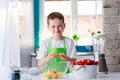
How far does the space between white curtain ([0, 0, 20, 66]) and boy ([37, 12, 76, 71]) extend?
70 centimetres

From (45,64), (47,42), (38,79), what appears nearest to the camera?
(38,79)

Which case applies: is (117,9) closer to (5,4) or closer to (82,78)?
(82,78)

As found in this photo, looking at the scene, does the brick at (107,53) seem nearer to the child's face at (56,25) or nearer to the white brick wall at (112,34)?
the white brick wall at (112,34)

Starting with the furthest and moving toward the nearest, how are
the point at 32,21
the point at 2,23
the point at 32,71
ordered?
the point at 32,21 → the point at 2,23 → the point at 32,71

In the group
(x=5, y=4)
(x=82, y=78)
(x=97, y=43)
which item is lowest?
(x=82, y=78)

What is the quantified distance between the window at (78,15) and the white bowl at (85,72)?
2.81 m

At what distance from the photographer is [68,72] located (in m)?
2.17

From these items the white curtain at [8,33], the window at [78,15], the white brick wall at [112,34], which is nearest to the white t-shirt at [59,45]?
the white brick wall at [112,34]

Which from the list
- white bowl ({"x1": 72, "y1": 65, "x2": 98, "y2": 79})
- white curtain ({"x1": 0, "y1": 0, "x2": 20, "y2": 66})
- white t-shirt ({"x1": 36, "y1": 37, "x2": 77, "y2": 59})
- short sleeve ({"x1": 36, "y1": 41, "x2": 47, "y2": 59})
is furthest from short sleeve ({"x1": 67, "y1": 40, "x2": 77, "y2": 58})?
white curtain ({"x1": 0, "y1": 0, "x2": 20, "y2": 66})

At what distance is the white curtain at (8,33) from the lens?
301 cm

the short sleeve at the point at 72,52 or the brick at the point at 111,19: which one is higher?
the brick at the point at 111,19

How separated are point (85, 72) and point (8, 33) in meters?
1.32

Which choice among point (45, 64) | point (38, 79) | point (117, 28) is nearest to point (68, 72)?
point (45, 64)

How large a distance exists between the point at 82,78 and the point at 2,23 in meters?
1.33
